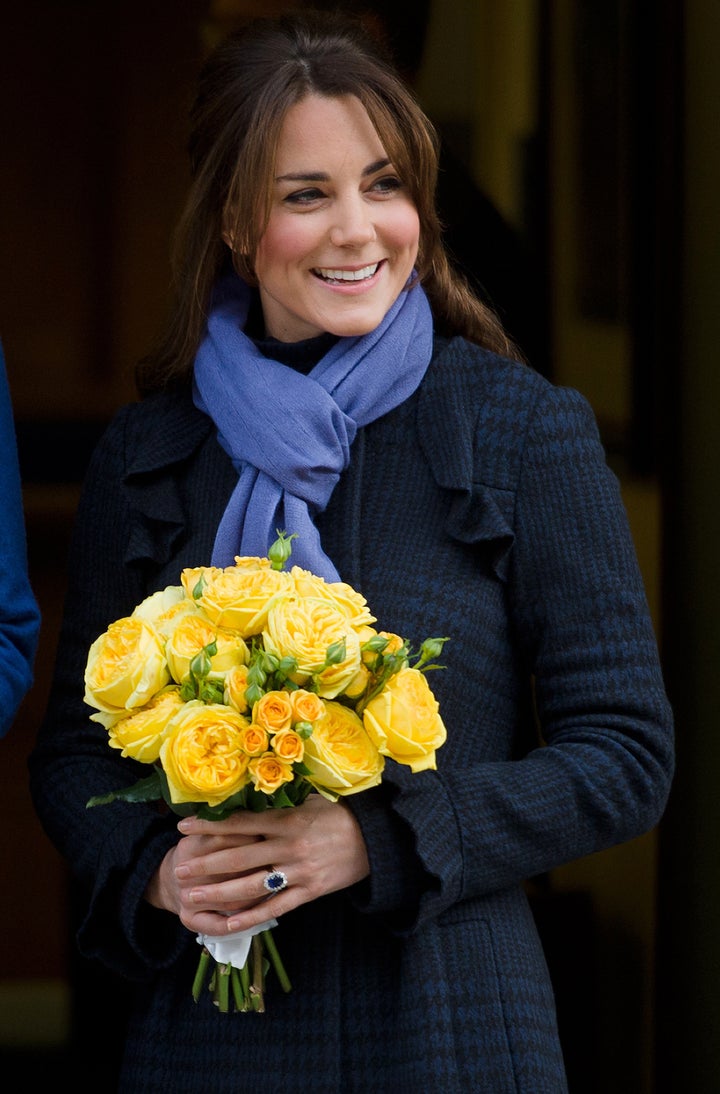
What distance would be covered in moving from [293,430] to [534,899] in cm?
143

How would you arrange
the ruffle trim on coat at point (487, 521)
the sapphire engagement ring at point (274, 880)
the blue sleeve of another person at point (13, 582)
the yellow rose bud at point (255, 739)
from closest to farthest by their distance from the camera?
the yellow rose bud at point (255, 739)
the sapphire engagement ring at point (274, 880)
the ruffle trim on coat at point (487, 521)
the blue sleeve of another person at point (13, 582)

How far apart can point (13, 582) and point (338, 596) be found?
26.8 inches

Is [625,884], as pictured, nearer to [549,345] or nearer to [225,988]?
[549,345]

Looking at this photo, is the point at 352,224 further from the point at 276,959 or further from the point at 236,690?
the point at 276,959

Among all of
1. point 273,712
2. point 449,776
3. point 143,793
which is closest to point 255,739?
point 273,712

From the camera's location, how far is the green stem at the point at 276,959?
2.16 meters

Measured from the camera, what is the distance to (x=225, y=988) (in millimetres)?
2150

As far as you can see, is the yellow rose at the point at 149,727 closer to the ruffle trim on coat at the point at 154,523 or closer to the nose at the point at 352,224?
the ruffle trim on coat at the point at 154,523

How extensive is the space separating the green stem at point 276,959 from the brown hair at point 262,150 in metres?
0.92

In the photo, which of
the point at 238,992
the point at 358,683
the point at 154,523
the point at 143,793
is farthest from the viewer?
the point at 154,523

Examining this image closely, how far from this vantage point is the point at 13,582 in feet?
8.04

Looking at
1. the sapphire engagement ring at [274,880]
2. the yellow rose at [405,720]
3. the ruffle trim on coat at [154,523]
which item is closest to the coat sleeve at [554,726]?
the sapphire engagement ring at [274,880]

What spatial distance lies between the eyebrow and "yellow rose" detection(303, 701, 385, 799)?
84 centimetres

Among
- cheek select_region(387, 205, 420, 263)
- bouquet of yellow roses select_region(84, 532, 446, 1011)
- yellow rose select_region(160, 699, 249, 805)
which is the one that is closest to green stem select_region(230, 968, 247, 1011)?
bouquet of yellow roses select_region(84, 532, 446, 1011)
